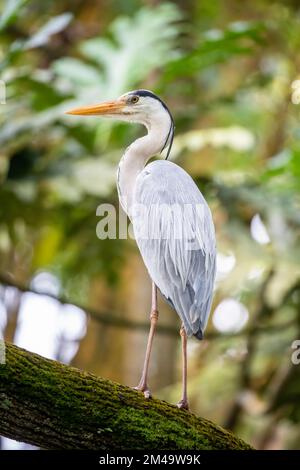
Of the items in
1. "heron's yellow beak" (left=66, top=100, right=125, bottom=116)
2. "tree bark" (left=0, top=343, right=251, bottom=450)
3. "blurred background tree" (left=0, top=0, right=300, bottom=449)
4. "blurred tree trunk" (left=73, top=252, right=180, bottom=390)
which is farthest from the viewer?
"blurred tree trunk" (left=73, top=252, right=180, bottom=390)

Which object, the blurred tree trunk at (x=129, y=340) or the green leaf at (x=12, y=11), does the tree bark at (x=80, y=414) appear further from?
the blurred tree trunk at (x=129, y=340)

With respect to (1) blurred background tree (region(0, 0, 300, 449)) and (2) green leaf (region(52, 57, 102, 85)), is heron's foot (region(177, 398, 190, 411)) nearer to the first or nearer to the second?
(1) blurred background tree (region(0, 0, 300, 449))

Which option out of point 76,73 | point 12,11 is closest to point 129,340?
point 76,73

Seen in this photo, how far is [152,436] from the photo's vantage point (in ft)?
6.04

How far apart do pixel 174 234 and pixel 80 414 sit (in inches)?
17.0

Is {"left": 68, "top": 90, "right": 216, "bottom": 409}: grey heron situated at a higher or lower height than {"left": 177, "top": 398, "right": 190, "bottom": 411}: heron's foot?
higher

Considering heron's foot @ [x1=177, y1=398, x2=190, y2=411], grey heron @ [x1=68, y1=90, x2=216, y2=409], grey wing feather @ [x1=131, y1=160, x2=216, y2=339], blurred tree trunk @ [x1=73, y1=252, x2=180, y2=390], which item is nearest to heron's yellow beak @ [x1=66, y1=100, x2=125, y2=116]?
grey heron @ [x1=68, y1=90, x2=216, y2=409]

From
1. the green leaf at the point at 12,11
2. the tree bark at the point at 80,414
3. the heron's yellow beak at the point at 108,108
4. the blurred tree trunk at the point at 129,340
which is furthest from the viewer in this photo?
the blurred tree trunk at the point at 129,340

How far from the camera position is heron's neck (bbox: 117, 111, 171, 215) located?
5.98ft

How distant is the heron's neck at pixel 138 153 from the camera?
1.82 m

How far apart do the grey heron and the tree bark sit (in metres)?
0.07

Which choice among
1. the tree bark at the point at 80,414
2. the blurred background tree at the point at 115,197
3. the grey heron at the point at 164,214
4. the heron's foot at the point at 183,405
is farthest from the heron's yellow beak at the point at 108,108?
the blurred background tree at the point at 115,197

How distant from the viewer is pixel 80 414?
1.79 m
